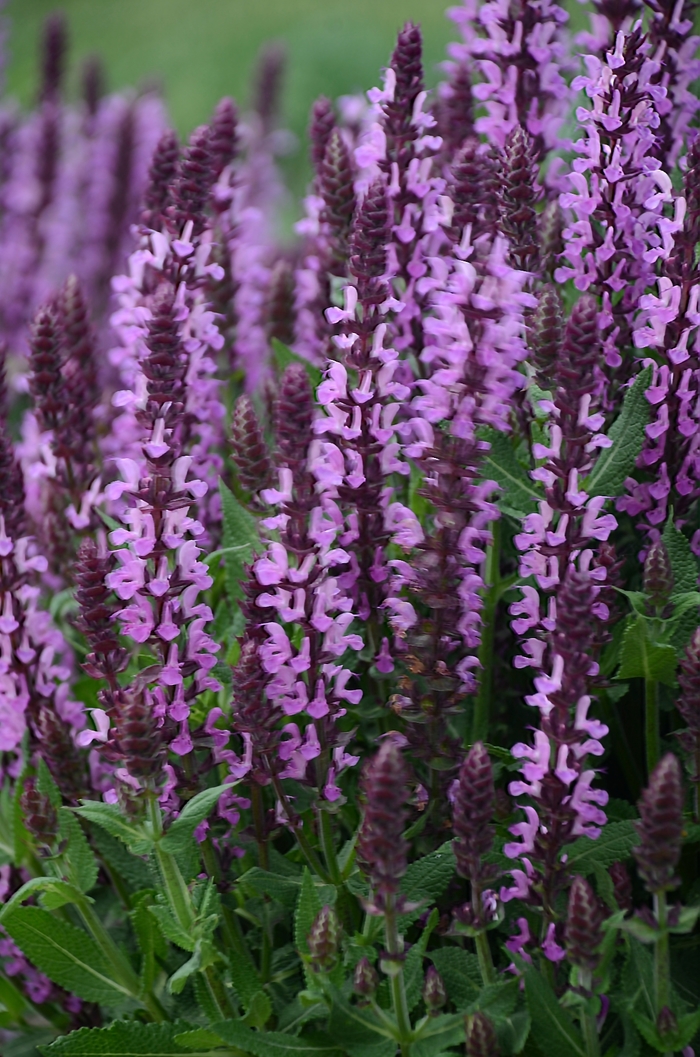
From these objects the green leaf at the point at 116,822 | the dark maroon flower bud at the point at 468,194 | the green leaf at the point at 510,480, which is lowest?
the green leaf at the point at 116,822

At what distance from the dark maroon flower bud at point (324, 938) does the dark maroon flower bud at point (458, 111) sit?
37.4 inches

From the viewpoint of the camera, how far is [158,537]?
97cm

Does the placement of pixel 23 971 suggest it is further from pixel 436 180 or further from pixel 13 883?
pixel 436 180

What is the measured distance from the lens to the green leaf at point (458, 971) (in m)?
1.01

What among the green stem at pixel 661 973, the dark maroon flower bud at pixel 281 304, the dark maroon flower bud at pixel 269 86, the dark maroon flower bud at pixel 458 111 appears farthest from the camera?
the dark maroon flower bud at pixel 269 86

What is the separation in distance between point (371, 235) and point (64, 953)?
2.43 feet

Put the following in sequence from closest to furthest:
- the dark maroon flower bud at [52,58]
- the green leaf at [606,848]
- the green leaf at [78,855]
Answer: the green leaf at [606,848]
the green leaf at [78,855]
the dark maroon flower bud at [52,58]

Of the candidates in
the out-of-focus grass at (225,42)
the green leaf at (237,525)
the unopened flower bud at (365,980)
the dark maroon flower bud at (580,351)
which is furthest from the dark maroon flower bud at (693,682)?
the out-of-focus grass at (225,42)

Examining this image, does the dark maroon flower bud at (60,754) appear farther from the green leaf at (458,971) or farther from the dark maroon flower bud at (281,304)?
the dark maroon flower bud at (281,304)

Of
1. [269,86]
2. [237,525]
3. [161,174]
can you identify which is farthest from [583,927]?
[269,86]

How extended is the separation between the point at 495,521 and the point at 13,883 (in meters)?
0.67

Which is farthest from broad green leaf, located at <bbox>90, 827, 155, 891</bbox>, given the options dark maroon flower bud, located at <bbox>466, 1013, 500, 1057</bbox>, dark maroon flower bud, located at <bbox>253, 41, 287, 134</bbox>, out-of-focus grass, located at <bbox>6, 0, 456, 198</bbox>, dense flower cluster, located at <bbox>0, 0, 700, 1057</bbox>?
out-of-focus grass, located at <bbox>6, 0, 456, 198</bbox>

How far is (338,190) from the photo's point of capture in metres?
1.28

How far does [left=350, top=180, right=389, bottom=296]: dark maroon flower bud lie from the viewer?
0.93 metres
